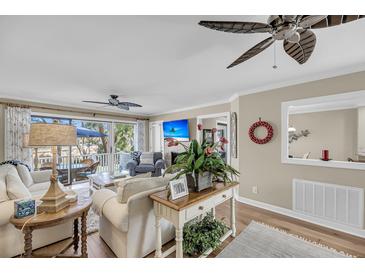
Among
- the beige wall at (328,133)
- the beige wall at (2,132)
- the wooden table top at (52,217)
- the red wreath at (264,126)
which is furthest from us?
the beige wall at (2,132)

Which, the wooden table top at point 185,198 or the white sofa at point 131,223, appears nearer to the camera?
the wooden table top at point 185,198

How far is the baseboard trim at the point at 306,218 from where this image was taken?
7.34ft

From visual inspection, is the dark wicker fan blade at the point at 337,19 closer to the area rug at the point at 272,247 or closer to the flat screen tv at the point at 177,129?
the area rug at the point at 272,247

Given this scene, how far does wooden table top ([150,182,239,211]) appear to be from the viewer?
1433mm

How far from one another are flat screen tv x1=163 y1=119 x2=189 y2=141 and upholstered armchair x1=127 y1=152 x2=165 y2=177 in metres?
0.83

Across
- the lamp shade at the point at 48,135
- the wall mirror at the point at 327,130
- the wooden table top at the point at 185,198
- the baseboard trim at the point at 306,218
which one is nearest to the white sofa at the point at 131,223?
the wooden table top at the point at 185,198

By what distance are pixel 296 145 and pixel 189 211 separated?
3.89 m

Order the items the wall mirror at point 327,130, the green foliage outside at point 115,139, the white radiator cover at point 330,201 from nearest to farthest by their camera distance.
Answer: the white radiator cover at point 330,201
the wall mirror at point 327,130
the green foliage outside at point 115,139

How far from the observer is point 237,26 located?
3.46 ft

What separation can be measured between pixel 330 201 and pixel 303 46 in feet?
7.74

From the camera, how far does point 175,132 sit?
18.0 ft

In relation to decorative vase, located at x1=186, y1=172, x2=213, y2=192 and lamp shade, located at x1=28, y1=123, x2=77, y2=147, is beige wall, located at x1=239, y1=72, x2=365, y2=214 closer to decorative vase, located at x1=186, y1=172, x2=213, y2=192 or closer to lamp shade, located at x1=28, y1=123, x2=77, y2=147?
decorative vase, located at x1=186, y1=172, x2=213, y2=192
